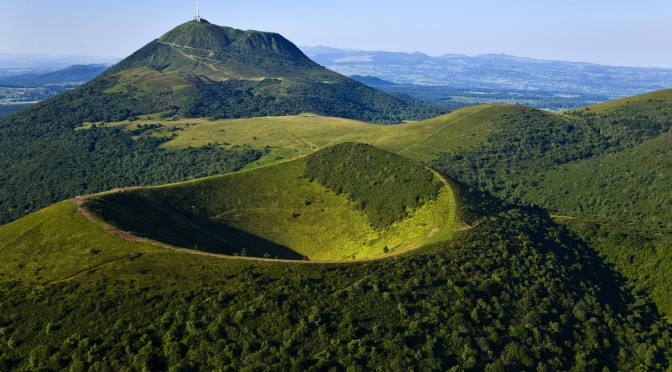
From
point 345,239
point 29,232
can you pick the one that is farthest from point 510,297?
point 29,232

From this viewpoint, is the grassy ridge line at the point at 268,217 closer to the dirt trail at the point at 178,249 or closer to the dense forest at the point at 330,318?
the dirt trail at the point at 178,249

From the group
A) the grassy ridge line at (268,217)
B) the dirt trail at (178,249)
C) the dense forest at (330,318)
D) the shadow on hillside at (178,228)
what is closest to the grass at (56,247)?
the dirt trail at (178,249)

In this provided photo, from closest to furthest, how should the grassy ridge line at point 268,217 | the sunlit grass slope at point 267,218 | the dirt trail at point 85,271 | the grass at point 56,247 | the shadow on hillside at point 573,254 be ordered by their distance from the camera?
the dirt trail at point 85,271
the grass at point 56,247
the shadow on hillside at point 573,254
the sunlit grass slope at point 267,218
the grassy ridge line at point 268,217

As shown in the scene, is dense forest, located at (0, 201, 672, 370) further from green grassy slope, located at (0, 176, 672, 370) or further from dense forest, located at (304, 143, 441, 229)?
dense forest, located at (304, 143, 441, 229)

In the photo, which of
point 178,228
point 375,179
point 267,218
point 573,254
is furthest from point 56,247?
point 573,254

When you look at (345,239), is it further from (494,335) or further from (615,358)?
(615,358)

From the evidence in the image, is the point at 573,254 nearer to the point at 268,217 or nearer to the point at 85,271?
the point at 268,217
